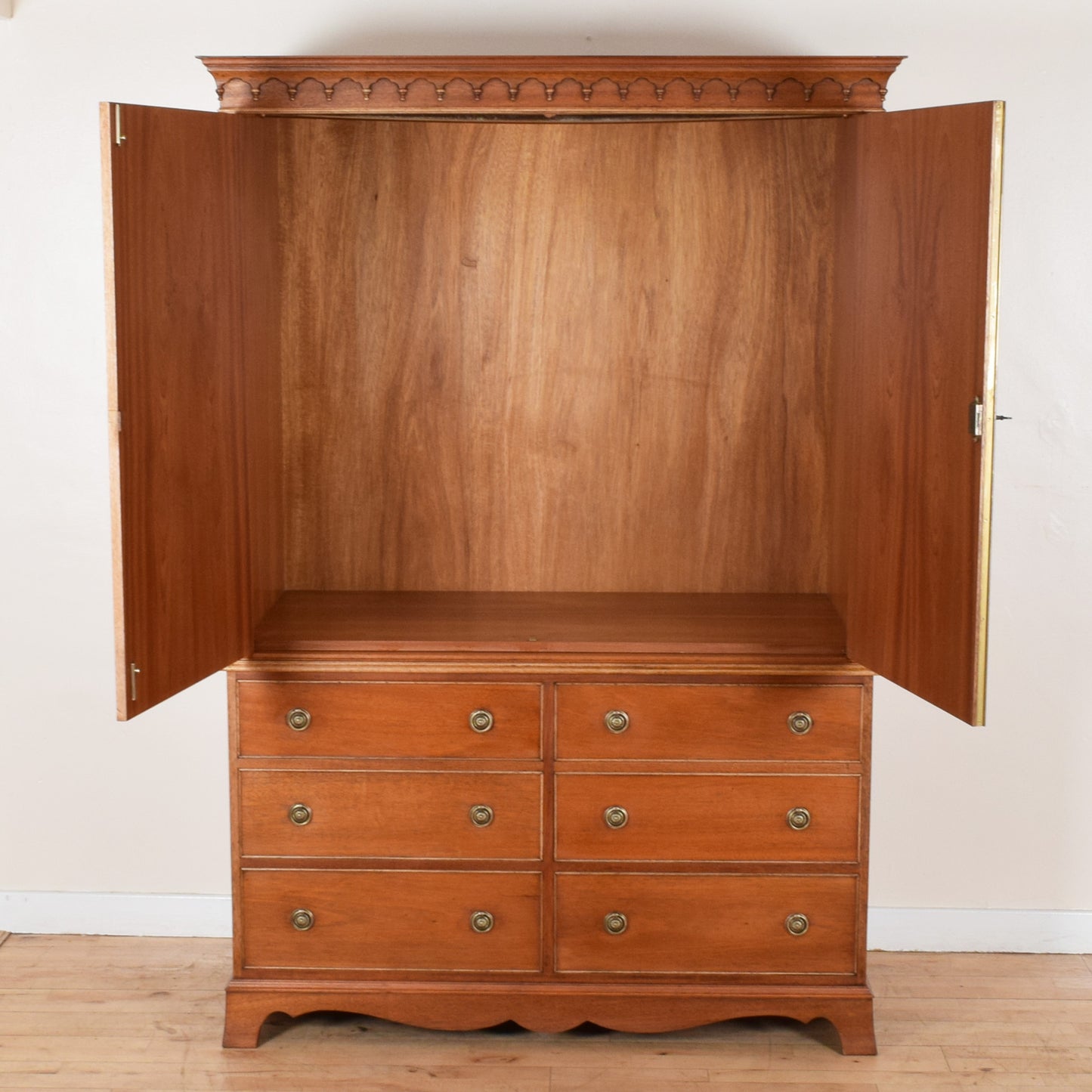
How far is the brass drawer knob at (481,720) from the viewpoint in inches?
97.1

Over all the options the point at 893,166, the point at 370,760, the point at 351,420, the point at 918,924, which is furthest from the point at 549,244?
the point at 918,924

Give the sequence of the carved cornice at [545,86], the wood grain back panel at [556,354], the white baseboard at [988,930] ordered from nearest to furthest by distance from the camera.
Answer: the carved cornice at [545,86]
the wood grain back panel at [556,354]
the white baseboard at [988,930]

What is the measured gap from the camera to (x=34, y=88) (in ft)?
9.22

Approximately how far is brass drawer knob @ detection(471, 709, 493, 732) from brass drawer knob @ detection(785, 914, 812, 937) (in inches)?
28.1

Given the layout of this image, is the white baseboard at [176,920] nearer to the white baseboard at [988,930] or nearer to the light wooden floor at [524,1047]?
the white baseboard at [988,930]

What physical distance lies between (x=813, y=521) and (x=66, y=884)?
2001mm

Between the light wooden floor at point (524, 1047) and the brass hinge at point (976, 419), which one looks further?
the light wooden floor at point (524, 1047)

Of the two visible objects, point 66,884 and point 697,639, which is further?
point 66,884

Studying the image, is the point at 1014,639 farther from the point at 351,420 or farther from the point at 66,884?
the point at 66,884

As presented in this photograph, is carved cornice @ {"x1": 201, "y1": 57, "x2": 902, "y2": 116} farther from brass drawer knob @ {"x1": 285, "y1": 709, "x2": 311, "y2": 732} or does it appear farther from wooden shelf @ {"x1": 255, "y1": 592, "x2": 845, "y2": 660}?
brass drawer knob @ {"x1": 285, "y1": 709, "x2": 311, "y2": 732}

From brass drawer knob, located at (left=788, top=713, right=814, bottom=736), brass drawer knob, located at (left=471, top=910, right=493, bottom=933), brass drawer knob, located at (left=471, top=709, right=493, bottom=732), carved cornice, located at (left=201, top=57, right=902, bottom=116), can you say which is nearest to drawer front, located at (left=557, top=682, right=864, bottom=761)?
brass drawer knob, located at (left=788, top=713, right=814, bottom=736)

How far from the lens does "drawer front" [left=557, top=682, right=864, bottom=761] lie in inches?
96.8

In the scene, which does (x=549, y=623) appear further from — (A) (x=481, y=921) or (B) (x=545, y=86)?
(B) (x=545, y=86)

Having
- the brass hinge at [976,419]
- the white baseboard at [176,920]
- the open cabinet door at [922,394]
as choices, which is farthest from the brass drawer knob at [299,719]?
the brass hinge at [976,419]
